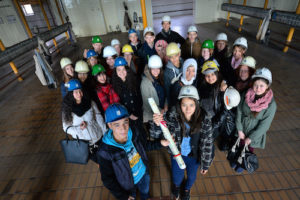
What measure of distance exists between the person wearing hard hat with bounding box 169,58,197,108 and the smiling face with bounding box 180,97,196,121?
0.83 m

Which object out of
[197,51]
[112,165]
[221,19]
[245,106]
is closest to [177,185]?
[112,165]

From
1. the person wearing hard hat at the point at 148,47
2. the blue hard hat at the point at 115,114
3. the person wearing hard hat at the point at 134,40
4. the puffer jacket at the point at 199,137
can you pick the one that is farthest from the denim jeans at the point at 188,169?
the person wearing hard hat at the point at 134,40

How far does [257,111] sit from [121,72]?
2.37m

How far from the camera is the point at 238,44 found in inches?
139

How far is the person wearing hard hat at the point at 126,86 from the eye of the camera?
9.43ft

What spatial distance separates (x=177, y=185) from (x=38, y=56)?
249 inches

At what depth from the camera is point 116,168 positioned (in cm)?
177

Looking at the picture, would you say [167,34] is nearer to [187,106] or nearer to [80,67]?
[80,67]

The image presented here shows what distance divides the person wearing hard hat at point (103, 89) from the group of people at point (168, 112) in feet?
0.06

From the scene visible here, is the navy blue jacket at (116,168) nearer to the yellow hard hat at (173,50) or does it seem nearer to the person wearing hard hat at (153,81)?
the person wearing hard hat at (153,81)

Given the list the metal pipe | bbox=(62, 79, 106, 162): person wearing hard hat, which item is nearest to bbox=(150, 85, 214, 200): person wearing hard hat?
bbox=(62, 79, 106, 162): person wearing hard hat

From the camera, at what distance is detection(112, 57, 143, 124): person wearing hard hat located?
9.43 feet

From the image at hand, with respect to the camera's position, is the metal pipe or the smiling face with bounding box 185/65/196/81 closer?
the smiling face with bounding box 185/65/196/81

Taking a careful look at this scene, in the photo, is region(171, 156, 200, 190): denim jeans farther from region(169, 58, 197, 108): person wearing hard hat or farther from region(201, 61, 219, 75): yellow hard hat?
region(201, 61, 219, 75): yellow hard hat
